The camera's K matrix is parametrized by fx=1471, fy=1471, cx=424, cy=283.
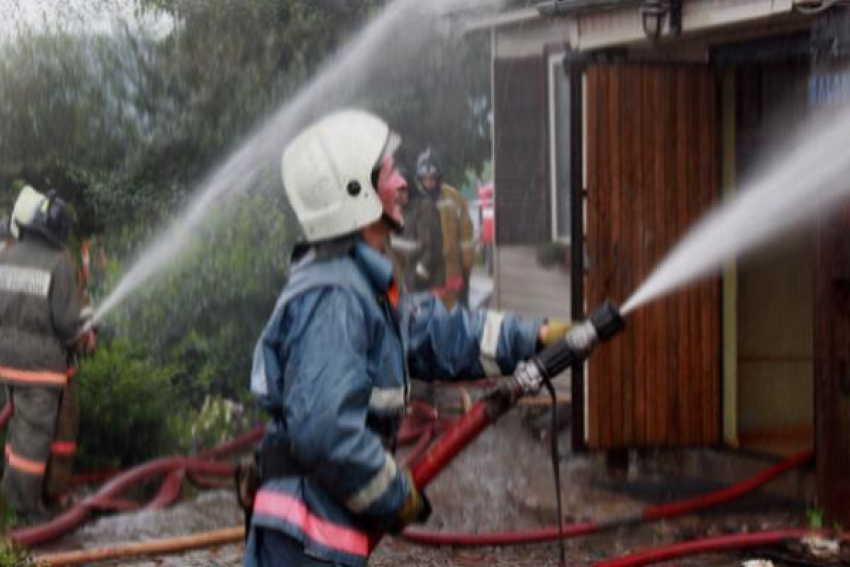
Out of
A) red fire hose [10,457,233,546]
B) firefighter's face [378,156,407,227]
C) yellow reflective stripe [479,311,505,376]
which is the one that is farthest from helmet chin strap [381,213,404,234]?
red fire hose [10,457,233,546]

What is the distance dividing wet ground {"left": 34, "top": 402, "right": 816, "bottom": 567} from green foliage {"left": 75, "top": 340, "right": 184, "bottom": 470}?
776 millimetres

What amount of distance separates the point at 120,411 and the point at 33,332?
3.56ft

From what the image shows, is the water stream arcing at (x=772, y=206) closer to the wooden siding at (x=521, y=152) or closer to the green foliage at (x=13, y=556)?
the wooden siding at (x=521, y=152)

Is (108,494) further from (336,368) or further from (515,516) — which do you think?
(336,368)

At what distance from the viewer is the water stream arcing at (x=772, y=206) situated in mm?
6848

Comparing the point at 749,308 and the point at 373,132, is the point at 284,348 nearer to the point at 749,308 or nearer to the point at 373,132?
the point at 373,132

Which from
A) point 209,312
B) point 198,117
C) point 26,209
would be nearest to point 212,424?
point 209,312

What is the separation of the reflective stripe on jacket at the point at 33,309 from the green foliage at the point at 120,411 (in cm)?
78

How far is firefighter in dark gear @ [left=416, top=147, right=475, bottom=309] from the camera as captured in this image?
1165 centimetres

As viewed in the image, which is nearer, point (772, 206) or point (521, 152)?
point (772, 206)

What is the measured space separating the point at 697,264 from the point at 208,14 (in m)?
6.95

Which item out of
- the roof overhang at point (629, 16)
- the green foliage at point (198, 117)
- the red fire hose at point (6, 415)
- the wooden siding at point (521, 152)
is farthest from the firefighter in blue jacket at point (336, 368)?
the wooden siding at point (521, 152)

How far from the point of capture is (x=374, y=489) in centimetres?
369

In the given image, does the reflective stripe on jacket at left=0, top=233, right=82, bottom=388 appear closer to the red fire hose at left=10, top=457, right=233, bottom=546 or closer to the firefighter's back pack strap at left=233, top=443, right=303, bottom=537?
the red fire hose at left=10, top=457, right=233, bottom=546
